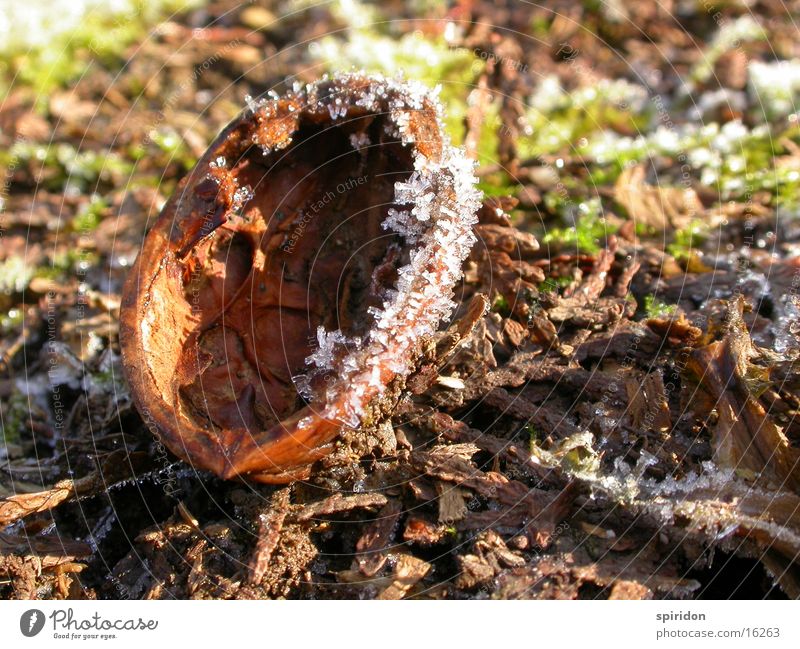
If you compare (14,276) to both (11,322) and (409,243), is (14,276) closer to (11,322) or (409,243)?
(11,322)

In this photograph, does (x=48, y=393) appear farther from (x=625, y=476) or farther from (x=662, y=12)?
(x=662, y=12)

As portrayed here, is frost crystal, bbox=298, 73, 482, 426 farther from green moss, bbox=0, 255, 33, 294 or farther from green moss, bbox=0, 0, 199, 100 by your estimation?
green moss, bbox=0, 0, 199, 100

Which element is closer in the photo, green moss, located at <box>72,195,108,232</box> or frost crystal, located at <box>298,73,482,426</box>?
Answer: frost crystal, located at <box>298,73,482,426</box>

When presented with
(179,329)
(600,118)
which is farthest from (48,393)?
(600,118)
